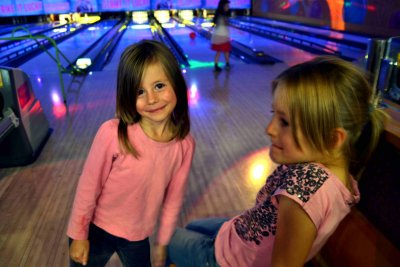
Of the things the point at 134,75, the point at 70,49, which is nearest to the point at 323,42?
the point at 70,49

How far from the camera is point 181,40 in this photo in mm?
7914

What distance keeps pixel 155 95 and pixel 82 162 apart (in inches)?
61.8

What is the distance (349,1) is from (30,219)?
322 inches

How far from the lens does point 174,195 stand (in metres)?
1.04

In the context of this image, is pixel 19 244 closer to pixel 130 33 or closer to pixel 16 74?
pixel 16 74

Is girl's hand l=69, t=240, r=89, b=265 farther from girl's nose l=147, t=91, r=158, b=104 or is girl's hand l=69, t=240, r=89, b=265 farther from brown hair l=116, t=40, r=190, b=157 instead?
girl's nose l=147, t=91, r=158, b=104

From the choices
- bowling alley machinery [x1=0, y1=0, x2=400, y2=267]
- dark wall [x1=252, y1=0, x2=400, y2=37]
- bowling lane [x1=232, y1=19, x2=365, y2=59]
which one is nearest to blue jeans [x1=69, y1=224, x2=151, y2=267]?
bowling alley machinery [x1=0, y1=0, x2=400, y2=267]

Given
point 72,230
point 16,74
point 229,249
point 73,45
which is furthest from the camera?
point 73,45

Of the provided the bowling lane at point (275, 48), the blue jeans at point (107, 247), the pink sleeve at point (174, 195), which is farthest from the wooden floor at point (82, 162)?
the bowling lane at point (275, 48)

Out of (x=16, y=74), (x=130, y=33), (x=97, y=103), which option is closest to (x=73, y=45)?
(x=130, y=33)

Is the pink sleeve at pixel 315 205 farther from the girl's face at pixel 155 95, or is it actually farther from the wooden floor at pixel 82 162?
the wooden floor at pixel 82 162

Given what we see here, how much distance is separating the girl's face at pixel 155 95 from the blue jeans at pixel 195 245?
335 mm

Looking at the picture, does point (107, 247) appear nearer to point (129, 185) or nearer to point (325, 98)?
point (129, 185)

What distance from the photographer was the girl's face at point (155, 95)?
0.88 metres
